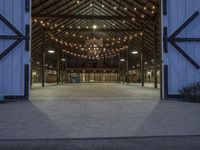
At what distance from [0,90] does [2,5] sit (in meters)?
3.16

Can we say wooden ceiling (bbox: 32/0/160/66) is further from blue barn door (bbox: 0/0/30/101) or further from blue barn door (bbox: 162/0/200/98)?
blue barn door (bbox: 0/0/30/101)

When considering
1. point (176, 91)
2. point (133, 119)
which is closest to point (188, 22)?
point (176, 91)

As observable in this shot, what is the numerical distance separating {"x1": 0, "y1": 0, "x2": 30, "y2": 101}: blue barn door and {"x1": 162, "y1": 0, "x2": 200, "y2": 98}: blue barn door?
5.37 metres

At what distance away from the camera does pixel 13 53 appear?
9.99m

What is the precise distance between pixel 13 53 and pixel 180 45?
6447mm

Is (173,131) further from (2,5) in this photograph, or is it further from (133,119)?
(2,5)

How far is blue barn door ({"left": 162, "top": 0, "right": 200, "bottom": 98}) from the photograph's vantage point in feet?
34.9

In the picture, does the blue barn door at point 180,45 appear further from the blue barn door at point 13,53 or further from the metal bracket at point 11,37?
the metal bracket at point 11,37

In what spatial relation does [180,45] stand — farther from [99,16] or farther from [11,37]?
[99,16]

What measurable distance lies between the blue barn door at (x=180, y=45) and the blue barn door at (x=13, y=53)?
211 inches

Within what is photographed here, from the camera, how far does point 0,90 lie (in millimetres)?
9953

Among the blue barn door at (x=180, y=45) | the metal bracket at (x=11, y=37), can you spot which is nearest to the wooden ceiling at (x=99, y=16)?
the blue barn door at (x=180, y=45)

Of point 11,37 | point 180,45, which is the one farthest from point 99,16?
point 11,37

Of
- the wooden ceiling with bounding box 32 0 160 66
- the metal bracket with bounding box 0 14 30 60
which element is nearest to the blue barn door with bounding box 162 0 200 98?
the metal bracket with bounding box 0 14 30 60
